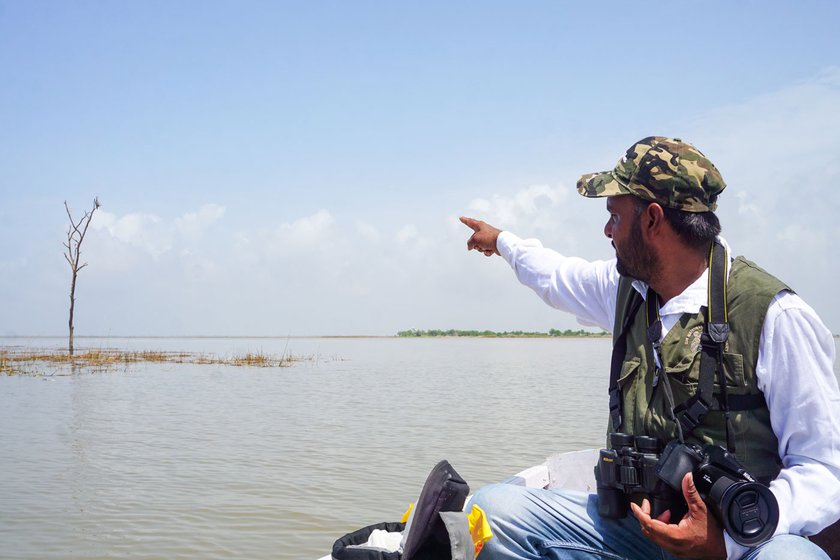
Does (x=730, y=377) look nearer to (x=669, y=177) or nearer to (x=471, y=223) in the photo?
(x=669, y=177)

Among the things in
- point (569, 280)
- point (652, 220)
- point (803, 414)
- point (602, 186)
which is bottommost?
point (803, 414)

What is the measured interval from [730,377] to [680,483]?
13.9 inches

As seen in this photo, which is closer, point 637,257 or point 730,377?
point 730,377

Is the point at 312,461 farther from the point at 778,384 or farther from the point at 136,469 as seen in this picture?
the point at 778,384

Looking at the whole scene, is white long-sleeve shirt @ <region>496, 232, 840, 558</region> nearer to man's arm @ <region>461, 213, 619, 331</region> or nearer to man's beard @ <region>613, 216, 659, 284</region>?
man's beard @ <region>613, 216, 659, 284</region>

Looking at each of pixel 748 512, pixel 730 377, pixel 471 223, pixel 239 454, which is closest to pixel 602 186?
pixel 730 377

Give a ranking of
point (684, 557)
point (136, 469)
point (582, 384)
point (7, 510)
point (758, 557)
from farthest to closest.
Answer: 1. point (582, 384)
2. point (136, 469)
3. point (7, 510)
4. point (684, 557)
5. point (758, 557)

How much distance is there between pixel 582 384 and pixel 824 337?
16.5 metres

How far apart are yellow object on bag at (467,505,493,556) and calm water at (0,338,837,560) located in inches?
121

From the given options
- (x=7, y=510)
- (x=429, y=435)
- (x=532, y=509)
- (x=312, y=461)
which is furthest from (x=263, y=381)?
(x=532, y=509)

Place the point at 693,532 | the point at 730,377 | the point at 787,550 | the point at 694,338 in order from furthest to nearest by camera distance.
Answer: the point at 694,338
the point at 730,377
the point at 693,532
the point at 787,550

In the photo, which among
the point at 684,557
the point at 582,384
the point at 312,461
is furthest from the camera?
the point at 582,384

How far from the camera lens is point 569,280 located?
2.78 metres

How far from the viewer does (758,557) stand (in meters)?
1.84
